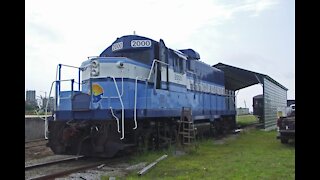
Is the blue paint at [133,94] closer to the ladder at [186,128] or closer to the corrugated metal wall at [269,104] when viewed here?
the ladder at [186,128]

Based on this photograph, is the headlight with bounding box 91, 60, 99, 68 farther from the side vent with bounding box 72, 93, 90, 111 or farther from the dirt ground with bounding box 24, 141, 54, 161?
the dirt ground with bounding box 24, 141, 54, 161

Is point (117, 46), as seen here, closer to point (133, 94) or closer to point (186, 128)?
point (133, 94)

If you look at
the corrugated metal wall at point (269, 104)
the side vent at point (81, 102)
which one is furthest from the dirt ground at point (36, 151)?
the corrugated metal wall at point (269, 104)

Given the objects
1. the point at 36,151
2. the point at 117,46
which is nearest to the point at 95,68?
the point at 117,46

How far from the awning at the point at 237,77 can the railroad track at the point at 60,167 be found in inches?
604

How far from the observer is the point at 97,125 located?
963 cm

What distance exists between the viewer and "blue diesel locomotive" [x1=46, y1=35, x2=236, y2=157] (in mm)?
9617

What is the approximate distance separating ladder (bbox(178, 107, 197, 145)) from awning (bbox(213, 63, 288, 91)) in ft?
38.0

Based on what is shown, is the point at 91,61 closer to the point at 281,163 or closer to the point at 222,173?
the point at 222,173

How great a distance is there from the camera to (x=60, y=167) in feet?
30.2

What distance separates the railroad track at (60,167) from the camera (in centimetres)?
790

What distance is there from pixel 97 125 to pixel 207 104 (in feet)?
28.1

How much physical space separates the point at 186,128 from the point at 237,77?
13806 mm

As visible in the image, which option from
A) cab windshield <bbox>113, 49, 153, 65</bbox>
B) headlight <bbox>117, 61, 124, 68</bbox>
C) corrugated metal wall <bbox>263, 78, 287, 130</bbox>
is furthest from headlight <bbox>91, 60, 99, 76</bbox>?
corrugated metal wall <bbox>263, 78, 287, 130</bbox>
